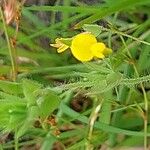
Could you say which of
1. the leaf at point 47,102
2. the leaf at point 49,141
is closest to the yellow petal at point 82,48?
the leaf at point 47,102

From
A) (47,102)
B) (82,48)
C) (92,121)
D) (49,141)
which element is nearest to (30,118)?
(47,102)

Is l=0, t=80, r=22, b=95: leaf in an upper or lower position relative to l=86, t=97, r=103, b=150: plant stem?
upper

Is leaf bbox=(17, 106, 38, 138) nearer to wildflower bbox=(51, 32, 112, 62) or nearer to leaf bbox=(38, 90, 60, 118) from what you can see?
leaf bbox=(38, 90, 60, 118)

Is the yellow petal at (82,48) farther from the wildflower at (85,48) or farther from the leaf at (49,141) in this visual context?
the leaf at (49,141)

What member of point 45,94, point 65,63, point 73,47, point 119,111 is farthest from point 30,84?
point 65,63

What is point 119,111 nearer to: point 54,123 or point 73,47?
point 54,123

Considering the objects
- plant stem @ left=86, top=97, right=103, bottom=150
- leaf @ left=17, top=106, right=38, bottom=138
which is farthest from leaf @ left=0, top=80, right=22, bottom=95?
plant stem @ left=86, top=97, right=103, bottom=150
